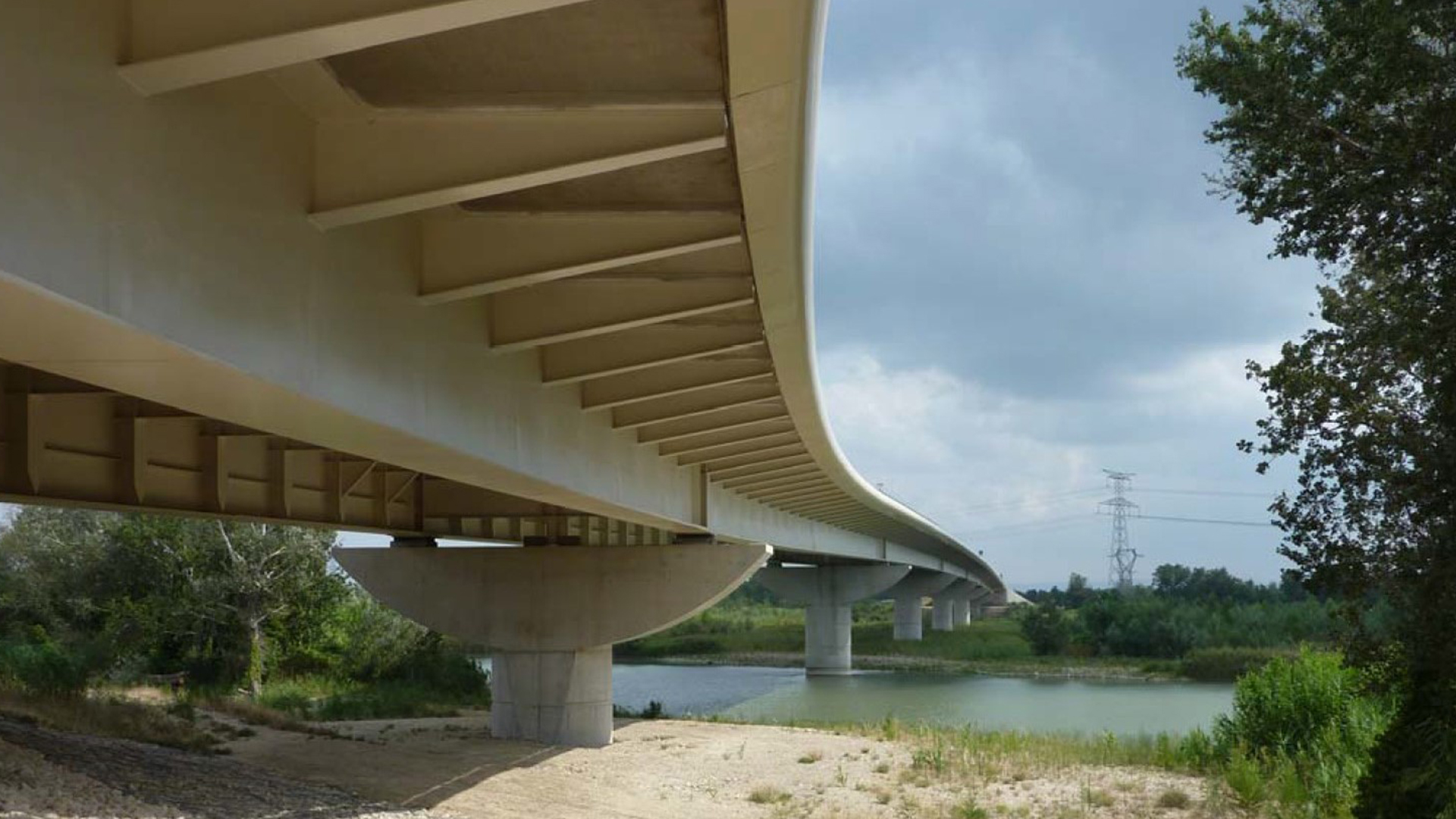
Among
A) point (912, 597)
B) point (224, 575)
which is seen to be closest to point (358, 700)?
point (224, 575)

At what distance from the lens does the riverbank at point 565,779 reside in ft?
40.9

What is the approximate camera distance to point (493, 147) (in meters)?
6.84

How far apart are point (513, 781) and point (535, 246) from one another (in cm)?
1141

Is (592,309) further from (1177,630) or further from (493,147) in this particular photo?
(1177,630)

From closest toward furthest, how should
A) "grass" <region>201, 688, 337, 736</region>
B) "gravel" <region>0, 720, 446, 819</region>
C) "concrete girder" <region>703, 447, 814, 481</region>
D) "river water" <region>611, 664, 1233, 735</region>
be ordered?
"gravel" <region>0, 720, 446, 819</region> < "concrete girder" <region>703, 447, 814, 481</region> < "grass" <region>201, 688, 337, 736</region> < "river water" <region>611, 664, 1233, 735</region>

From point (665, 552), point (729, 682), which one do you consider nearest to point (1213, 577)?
point (729, 682)

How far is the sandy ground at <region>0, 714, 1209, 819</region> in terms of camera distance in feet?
39.8

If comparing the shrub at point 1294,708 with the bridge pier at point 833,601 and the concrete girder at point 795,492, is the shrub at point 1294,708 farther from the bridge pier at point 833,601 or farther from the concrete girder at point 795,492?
the bridge pier at point 833,601

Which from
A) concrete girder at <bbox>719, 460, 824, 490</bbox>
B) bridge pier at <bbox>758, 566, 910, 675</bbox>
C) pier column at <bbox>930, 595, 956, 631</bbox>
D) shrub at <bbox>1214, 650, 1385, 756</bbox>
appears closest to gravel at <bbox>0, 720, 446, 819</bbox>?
concrete girder at <bbox>719, 460, 824, 490</bbox>

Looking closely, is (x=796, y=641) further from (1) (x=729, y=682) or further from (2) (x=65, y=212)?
(2) (x=65, y=212)

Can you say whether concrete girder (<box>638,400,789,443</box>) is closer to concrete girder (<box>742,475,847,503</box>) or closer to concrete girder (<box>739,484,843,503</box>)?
concrete girder (<box>739,484,843,503</box>)

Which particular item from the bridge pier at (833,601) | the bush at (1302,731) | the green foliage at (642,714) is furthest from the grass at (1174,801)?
the bridge pier at (833,601)

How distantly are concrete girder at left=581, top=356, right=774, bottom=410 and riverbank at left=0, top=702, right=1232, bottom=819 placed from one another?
486 centimetres

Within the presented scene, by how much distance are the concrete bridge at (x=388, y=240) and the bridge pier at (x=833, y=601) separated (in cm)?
4807
